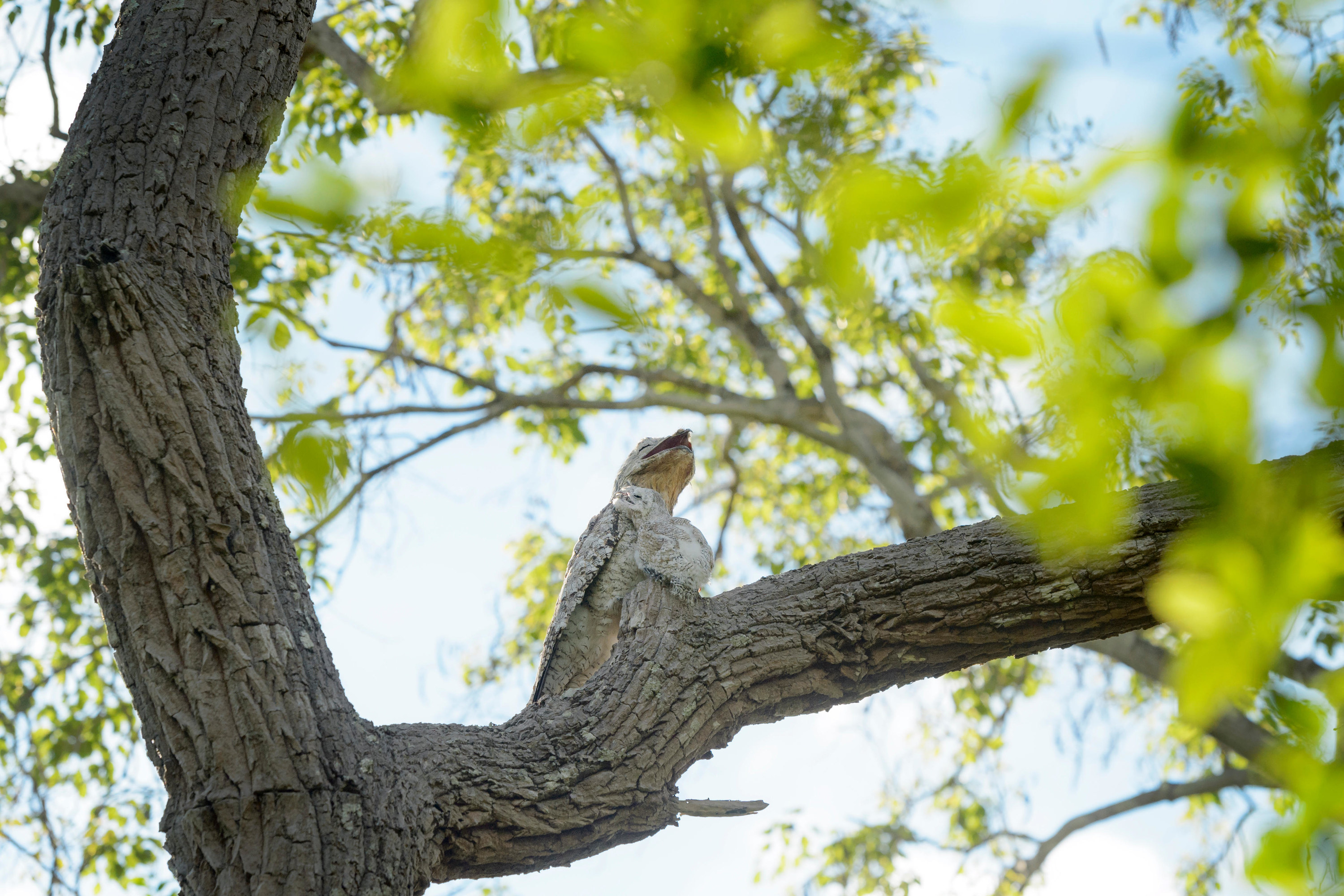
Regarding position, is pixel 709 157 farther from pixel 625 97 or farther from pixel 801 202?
pixel 801 202

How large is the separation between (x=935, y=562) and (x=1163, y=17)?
4.99 metres

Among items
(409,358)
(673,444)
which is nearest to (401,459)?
(409,358)

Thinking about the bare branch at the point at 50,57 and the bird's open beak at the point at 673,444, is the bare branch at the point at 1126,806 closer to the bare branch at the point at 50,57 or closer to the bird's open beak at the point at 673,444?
the bird's open beak at the point at 673,444

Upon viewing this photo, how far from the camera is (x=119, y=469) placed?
2188mm

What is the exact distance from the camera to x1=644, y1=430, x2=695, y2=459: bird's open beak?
4.04 metres

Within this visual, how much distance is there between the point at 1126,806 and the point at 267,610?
22.2 feet

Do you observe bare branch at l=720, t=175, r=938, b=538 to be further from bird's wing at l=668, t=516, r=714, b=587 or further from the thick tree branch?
the thick tree branch

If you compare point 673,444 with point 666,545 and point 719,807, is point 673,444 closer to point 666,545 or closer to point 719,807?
point 666,545

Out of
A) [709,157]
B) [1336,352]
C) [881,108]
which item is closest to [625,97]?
[709,157]

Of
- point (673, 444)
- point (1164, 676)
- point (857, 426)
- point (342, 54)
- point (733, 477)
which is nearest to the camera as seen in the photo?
point (673, 444)

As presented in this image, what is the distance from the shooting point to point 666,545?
131 inches

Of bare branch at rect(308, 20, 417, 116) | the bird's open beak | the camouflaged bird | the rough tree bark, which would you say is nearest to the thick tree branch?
the rough tree bark

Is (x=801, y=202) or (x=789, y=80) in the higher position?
(x=789, y=80)

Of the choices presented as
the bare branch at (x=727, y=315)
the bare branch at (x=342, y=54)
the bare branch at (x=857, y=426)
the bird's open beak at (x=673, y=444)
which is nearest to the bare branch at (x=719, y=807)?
the bird's open beak at (x=673, y=444)
